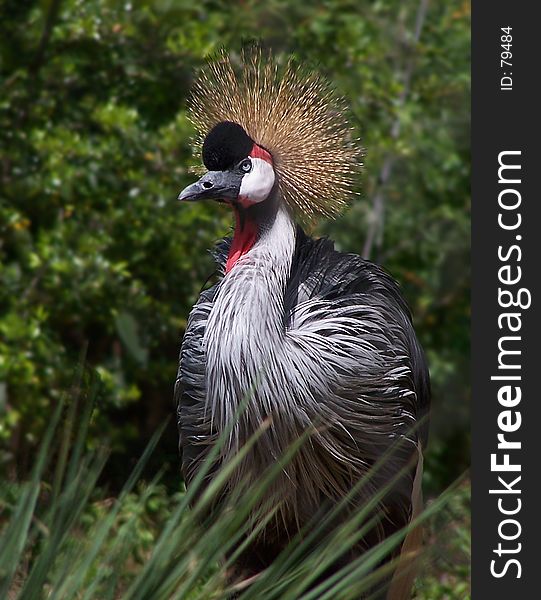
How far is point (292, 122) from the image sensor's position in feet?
10.9

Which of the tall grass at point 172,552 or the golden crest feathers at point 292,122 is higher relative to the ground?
the golden crest feathers at point 292,122

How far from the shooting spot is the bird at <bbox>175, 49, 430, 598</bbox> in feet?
9.78

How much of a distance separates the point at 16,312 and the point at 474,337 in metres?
2.09

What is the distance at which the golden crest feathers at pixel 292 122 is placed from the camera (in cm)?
329

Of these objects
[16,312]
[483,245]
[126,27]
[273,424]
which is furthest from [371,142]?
[273,424]

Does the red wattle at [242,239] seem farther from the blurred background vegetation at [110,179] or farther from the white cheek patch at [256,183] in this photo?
the blurred background vegetation at [110,179]

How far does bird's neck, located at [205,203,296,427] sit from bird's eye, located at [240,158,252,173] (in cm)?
20

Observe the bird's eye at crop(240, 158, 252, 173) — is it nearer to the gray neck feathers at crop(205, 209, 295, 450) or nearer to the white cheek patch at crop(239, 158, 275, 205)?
the white cheek patch at crop(239, 158, 275, 205)

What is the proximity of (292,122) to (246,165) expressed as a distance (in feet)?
0.92

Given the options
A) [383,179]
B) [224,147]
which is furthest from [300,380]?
[383,179]

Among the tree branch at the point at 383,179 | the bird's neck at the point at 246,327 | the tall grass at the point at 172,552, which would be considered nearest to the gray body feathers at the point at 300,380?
the bird's neck at the point at 246,327

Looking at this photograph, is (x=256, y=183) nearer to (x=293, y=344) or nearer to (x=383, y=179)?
(x=293, y=344)

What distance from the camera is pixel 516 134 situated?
10.7 ft

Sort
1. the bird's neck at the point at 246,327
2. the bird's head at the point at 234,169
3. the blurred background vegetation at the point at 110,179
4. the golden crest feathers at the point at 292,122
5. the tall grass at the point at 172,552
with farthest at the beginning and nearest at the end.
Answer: the blurred background vegetation at the point at 110,179, the golden crest feathers at the point at 292,122, the bird's head at the point at 234,169, the bird's neck at the point at 246,327, the tall grass at the point at 172,552
